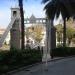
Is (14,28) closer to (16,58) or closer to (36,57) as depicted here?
(36,57)

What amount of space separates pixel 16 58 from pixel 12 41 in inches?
834

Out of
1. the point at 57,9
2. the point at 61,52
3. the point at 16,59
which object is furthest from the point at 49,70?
the point at 57,9

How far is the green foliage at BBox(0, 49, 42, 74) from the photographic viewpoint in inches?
778

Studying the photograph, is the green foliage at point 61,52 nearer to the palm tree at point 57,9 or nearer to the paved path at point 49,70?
the palm tree at point 57,9

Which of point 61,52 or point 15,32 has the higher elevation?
point 15,32

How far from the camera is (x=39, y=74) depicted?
65.0 feet

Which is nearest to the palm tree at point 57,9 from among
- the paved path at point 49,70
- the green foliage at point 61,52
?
the green foliage at point 61,52

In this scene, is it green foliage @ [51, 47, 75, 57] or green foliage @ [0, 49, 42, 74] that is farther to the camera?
green foliage @ [51, 47, 75, 57]

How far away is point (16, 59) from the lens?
22.9 m

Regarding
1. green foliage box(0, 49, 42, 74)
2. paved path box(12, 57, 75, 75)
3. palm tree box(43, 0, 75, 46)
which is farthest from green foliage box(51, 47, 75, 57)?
paved path box(12, 57, 75, 75)

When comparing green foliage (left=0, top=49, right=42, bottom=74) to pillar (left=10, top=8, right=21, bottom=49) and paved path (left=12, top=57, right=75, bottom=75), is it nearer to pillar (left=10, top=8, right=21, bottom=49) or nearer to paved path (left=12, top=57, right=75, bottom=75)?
paved path (left=12, top=57, right=75, bottom=75)

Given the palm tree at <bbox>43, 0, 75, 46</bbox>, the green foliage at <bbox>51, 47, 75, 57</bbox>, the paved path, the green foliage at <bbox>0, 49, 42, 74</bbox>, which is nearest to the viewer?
the green foliage at <bbox>0, 49, 42, 74</bbox>

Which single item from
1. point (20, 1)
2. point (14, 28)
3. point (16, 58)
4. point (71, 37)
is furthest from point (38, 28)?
point (16, 58)

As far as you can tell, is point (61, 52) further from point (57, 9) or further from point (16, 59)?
point (16, 59)
